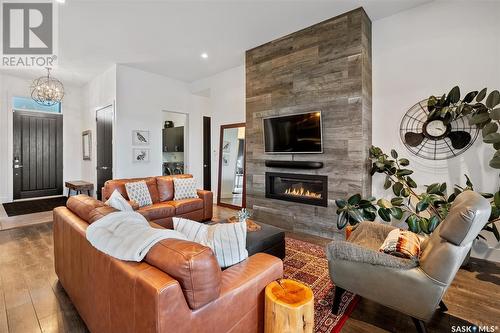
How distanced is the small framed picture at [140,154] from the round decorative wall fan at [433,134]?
5.10 m

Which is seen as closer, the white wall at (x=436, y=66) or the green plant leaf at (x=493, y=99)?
the green plant leaf at (x=493, y=99)

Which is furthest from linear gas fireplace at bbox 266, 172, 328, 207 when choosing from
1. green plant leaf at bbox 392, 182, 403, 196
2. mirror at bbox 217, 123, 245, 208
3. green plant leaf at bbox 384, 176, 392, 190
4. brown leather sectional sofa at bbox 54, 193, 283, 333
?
brown leather sectional sofa at bbox 54, 193, 283, 333

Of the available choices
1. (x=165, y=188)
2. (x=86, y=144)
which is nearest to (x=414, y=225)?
(x=165, y=188)

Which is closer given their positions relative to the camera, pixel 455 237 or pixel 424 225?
pixel 455 237

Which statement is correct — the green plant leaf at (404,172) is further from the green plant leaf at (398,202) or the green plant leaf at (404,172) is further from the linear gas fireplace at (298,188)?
the linear gas fireplace at (298,188)

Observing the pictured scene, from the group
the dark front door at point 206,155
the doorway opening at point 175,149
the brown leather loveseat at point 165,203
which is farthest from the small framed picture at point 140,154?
the dark front door at point 206,155

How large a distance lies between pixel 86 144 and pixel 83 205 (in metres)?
5.84

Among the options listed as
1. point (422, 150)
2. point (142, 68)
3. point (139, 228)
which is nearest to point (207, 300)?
point (139, 228)

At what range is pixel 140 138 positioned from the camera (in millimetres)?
5465

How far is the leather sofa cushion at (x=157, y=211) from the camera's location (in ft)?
11.9

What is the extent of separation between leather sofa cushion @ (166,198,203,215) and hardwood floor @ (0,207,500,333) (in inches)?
66.9

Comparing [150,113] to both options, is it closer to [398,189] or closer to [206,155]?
[206,155]

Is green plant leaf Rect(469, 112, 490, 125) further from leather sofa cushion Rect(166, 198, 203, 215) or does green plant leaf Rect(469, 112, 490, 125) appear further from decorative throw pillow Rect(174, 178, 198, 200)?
decorative throw pillow Rect(174, 178, 198, 200)

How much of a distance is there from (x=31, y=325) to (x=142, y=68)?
506cm
